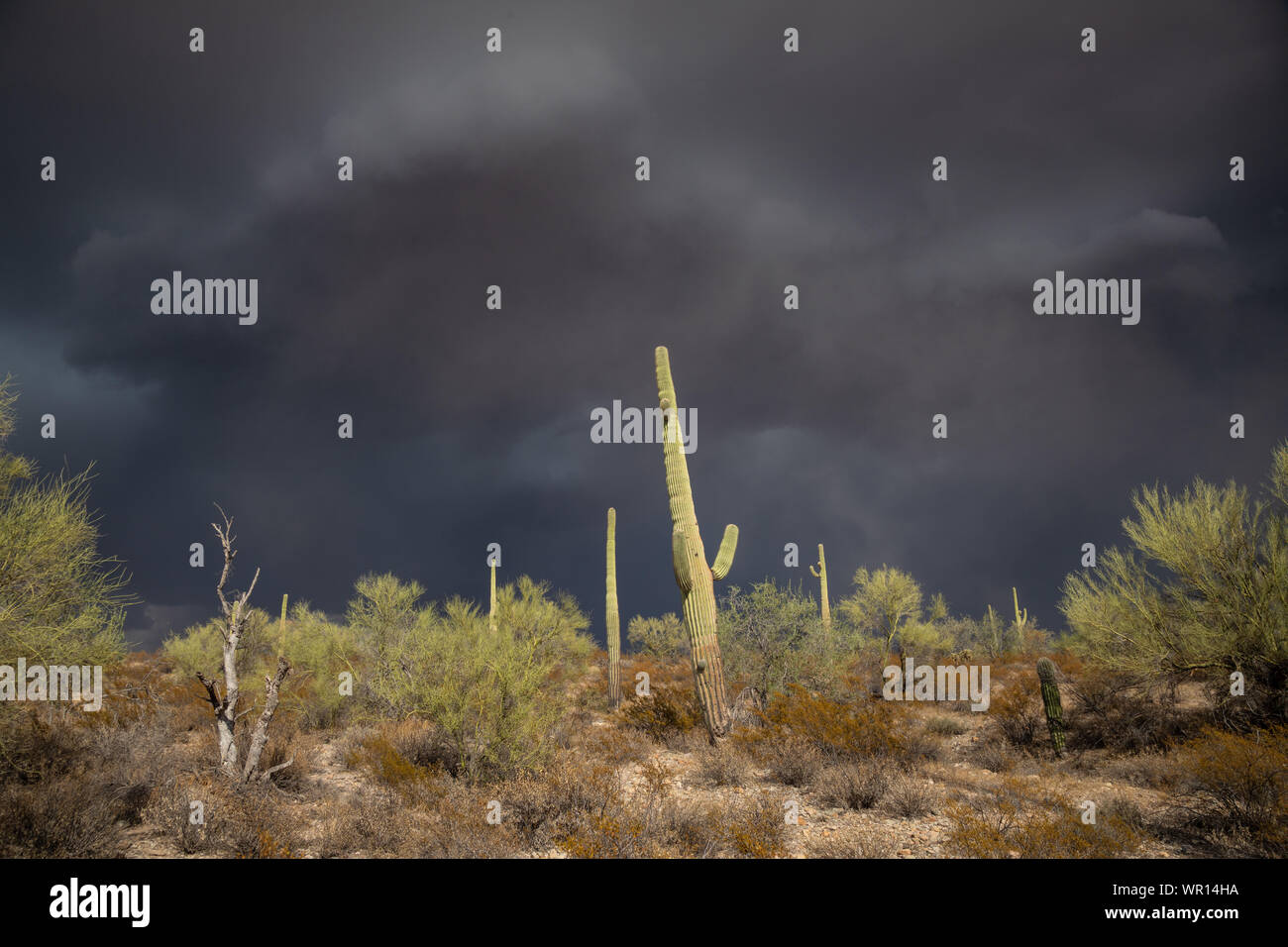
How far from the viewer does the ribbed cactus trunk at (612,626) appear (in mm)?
17484

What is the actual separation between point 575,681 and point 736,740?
37.6ft

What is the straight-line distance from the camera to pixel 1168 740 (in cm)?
869

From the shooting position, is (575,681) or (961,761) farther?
(575,681)

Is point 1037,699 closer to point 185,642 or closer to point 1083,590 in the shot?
point 1083,590

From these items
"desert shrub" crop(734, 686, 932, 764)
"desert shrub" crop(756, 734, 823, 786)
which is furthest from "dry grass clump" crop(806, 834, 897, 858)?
"desert shrub" crop(734, 686, 932, 764)

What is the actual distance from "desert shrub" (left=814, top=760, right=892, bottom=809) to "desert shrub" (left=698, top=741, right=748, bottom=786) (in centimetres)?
123

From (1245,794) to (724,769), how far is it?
18.4 feet

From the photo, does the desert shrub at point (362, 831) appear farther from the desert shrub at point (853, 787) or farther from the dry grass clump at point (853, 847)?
the desert shrub at point (853, 787)

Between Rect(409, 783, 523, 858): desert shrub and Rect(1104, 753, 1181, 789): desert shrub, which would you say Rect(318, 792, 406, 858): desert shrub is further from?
Rect(1104, 753, 1181, 789): desert shrub

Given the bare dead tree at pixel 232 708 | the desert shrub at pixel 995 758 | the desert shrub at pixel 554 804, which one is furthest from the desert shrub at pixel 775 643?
the bare dead tree at pixel 232 708

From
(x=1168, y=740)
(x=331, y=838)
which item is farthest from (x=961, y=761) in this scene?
(x=331, y=838)

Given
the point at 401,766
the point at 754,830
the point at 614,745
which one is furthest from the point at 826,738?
the point at 401,766
